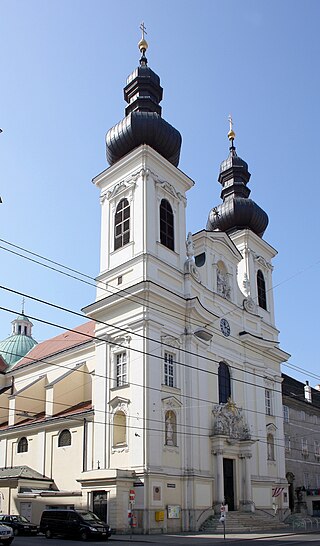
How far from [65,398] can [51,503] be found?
780 centimetres

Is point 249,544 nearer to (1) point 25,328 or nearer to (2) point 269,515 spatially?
(2) point 269,515

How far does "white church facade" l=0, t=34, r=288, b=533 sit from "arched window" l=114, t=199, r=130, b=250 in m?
0.09

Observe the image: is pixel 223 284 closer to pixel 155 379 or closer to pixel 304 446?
pixel 155 379

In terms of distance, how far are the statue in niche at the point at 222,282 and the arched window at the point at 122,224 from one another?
24.6ft

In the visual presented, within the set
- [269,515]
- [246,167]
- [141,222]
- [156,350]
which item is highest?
[246,167]

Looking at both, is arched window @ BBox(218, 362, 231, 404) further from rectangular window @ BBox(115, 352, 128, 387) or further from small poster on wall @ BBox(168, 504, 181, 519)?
small poster on wall @ BBox(168, 504, 181, 519)

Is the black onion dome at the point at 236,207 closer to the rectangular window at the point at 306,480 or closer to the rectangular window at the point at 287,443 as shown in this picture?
the rectangular window at the point at 287,443

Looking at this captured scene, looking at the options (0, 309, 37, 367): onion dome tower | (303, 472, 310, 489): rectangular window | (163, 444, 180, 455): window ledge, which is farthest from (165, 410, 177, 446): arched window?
(0, 309, 37, 367): onion dome tower

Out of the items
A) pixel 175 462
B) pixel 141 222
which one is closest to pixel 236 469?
pixel 175 462

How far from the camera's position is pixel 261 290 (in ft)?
146

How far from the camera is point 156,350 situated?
103ft

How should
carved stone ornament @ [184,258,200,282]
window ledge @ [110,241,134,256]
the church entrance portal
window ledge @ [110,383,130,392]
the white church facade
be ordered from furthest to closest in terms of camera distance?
carved stone ornament @ [184,258,200,282] < window ledge @ [110,241,134,256] < the church entrance portal < window ledge @ [110,383,130,392] < the white church facade

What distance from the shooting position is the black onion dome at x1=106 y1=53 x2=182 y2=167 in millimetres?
35562

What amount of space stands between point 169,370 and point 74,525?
9555 mm
